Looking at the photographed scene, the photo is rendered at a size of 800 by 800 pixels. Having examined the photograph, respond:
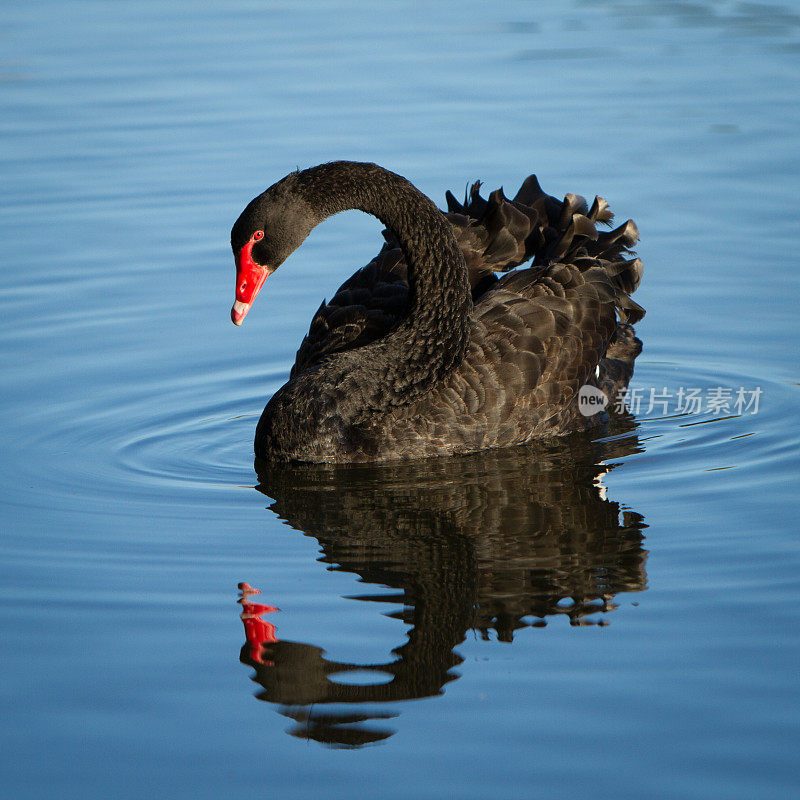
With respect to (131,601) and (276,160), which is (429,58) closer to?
(276,160)

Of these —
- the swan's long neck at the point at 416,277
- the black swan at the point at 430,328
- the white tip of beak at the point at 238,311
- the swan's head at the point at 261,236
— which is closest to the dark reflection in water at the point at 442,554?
the black swan at the point at 430,328

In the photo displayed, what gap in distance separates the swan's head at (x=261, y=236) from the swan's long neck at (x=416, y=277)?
255 millimetres

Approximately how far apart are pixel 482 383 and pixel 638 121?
6849 millimetres

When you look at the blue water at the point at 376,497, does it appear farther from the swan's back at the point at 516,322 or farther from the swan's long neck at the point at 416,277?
the swan's long neck at the point at 416,277

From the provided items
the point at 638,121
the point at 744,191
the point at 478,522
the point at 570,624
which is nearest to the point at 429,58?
the point at 638,121

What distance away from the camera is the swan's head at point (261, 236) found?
730cm

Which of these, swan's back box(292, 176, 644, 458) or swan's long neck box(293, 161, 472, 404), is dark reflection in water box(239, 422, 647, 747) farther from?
swan's long neck box(293, 161, 472, 404)

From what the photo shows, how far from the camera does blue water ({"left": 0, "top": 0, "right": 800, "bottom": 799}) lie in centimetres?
454

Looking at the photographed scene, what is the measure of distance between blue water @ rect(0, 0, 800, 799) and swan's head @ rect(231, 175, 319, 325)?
106cm

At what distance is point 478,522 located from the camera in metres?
6.59

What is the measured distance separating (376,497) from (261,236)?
1.59m

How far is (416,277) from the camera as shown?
7.90 meters

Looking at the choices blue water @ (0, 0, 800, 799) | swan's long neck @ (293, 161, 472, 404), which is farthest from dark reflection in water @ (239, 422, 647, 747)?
swan's long neck @ (293, 161, 472, 404)

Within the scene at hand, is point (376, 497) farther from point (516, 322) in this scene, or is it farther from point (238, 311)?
point (516, 322)
